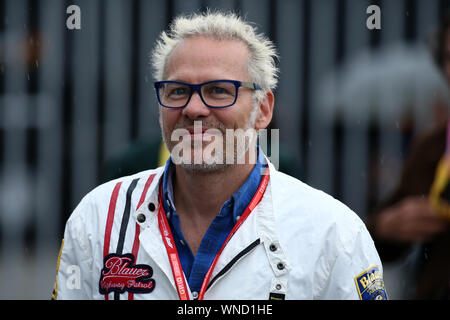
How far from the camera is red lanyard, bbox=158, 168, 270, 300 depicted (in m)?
2.18

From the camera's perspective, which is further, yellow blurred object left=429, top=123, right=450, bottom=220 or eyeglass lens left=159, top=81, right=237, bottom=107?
yellow blurred object left=429, top=123, right=450, bottom=220

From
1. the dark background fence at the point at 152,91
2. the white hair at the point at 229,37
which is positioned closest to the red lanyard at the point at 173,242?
the white hair at the point at 229,37

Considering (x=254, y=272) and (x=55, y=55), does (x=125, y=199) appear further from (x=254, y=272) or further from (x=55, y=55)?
(x=55, y=55)

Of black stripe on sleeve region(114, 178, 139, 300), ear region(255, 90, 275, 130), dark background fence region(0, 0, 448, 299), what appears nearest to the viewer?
black stripe on sleeve region(114, 178, 139, 300)

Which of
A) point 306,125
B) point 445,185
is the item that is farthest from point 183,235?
point 306,125

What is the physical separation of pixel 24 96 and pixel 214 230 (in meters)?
3.17

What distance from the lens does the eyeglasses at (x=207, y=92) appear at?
229 centimetres

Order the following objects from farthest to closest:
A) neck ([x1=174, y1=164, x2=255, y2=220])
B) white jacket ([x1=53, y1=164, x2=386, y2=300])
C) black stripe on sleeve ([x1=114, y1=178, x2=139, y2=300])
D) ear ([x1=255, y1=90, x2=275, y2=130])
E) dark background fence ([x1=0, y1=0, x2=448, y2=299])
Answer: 1. dark background fence ([x1=0, y1=0, x2=448, y2=299])
2. ear ([x1=255, y1=90, x2=275, y2=130])
3. neck ([x1=174, y1=164, x2=255, y2=220])
4. black stripe on sleeve ([x1=114, y1=178, x2=139, y2=300])
5. white jacket ([x1=53, y1=164, x2=386, y2=300])

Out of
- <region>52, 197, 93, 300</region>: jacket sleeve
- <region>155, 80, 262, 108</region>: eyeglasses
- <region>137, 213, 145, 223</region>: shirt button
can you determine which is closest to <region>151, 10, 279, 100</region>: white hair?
<region>155, 80, 262, 108</region>: eyeglasses

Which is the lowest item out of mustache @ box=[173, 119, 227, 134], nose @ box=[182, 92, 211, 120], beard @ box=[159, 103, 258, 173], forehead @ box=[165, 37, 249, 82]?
beard @ box=[159, 103, 258, 173]

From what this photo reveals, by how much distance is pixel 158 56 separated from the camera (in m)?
2.59

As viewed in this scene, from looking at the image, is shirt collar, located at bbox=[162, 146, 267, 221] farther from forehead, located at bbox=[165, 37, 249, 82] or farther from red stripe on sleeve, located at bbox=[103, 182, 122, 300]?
forehead, located at bbox=[165, 37, 249, 82]

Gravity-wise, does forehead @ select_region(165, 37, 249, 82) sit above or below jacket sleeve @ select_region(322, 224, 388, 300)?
above
